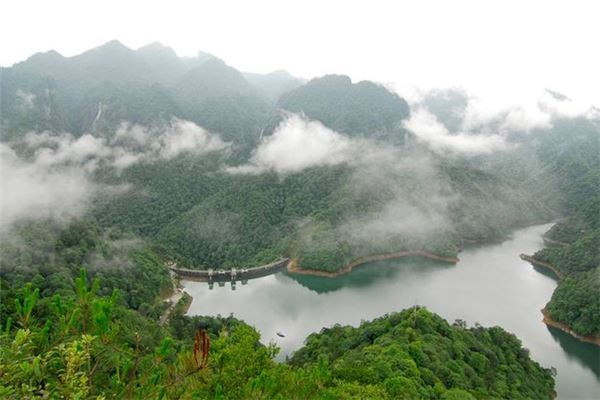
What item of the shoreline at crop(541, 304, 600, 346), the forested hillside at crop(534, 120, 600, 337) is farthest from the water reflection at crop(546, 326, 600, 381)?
the forested hillside at crop(534, 120, 600, 337)

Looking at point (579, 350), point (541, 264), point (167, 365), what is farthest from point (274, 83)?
point (167, 365)

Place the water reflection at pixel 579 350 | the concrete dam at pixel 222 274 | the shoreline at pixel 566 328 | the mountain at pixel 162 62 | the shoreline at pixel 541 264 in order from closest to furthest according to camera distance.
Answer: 1. the water reflection at pixel 579 350
2. the shoreline at pixel 566 328
3. the shoreline at pixel 541 264
4. the concrete dam at pixel 222 274
5. the mountain at pixel 162 62

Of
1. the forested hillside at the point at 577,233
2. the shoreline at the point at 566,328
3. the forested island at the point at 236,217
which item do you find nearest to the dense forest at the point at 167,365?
the forested island at the point at 236,217

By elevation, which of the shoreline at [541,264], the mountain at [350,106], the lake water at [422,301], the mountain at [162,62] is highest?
the mountain at [162,62]

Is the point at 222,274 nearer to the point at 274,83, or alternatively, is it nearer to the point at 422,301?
the point at 422,301

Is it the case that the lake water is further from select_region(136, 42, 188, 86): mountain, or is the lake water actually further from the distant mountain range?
select_region(136, 42, 188, 86): mountain

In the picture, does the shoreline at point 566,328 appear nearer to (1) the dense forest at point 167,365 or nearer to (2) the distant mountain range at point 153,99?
(1) the dense forest at point 167,365
